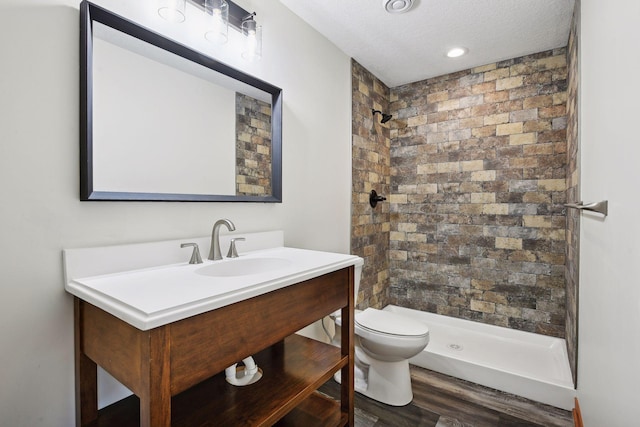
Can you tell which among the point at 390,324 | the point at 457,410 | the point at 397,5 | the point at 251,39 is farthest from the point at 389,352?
the point at 397,5

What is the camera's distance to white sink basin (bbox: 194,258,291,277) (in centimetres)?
137

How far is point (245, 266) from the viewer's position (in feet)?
4.86

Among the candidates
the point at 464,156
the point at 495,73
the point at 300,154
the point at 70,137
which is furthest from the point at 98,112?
the point at 495,73

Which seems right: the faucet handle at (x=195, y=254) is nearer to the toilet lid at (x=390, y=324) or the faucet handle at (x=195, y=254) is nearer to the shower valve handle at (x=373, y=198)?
the toilet lid at (x=390, y=324)

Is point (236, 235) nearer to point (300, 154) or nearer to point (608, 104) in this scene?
point (300, 154)

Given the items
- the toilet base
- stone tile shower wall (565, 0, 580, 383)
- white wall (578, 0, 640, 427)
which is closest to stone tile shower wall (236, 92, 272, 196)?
the toilet base

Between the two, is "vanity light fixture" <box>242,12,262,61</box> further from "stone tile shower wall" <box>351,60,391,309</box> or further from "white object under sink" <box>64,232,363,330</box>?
"stone tile shower wall" <box>351,60,391,309</box>

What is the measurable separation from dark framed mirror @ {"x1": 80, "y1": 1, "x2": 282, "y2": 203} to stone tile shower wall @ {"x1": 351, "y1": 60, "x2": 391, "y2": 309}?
39.4 inches

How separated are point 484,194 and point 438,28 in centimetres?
138

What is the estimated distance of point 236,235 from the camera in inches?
63.7

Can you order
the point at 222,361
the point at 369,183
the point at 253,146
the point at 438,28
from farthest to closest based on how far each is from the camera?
1. the point at 369,183
2. the point at 438,28
3. the point at 253,146
4. the point at 222,361

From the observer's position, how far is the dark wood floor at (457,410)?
5.51 ft

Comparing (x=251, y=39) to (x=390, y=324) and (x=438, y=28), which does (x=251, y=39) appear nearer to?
(x=438, y=28)

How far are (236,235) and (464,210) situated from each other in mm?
2091
